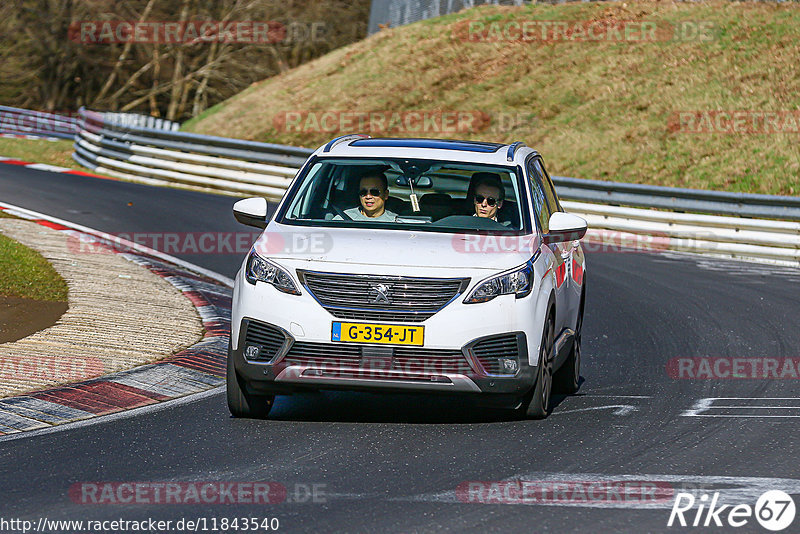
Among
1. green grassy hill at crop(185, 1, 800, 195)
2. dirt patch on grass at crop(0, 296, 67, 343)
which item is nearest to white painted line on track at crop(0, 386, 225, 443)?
dirt patch on grass at crop(0, 296, 67, 343)

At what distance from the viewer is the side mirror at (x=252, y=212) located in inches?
332

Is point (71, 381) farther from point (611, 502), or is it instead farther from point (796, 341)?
point (796, 341)

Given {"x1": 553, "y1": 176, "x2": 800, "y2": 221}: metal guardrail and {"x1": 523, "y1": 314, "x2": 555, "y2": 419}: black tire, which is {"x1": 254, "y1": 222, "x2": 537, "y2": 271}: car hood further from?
{"x1": 553, "y1": 176, "x2": 800, "y2": 221}: metal guardrail

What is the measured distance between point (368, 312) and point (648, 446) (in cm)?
180

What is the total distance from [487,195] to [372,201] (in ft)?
2.60

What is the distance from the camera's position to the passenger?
8.69 metres

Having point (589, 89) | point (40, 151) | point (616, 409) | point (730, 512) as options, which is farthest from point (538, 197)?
point (40, 151)

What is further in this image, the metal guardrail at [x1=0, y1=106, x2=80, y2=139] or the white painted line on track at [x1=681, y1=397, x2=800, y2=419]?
the metal guardrail at [x1=0, y1=106, x2=80, y2=139]

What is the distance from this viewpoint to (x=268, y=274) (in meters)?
7.68

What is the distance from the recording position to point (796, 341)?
1184 cm

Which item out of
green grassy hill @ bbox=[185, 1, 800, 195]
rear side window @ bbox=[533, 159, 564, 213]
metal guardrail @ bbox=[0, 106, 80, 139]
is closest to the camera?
rear side window @ bbox=[533, 159, 564, 213]

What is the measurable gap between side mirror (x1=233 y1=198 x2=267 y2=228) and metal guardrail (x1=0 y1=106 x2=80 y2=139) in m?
33.9

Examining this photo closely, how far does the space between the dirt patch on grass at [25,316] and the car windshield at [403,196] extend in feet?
9.98

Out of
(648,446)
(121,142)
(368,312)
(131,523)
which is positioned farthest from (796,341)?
(121,142)
